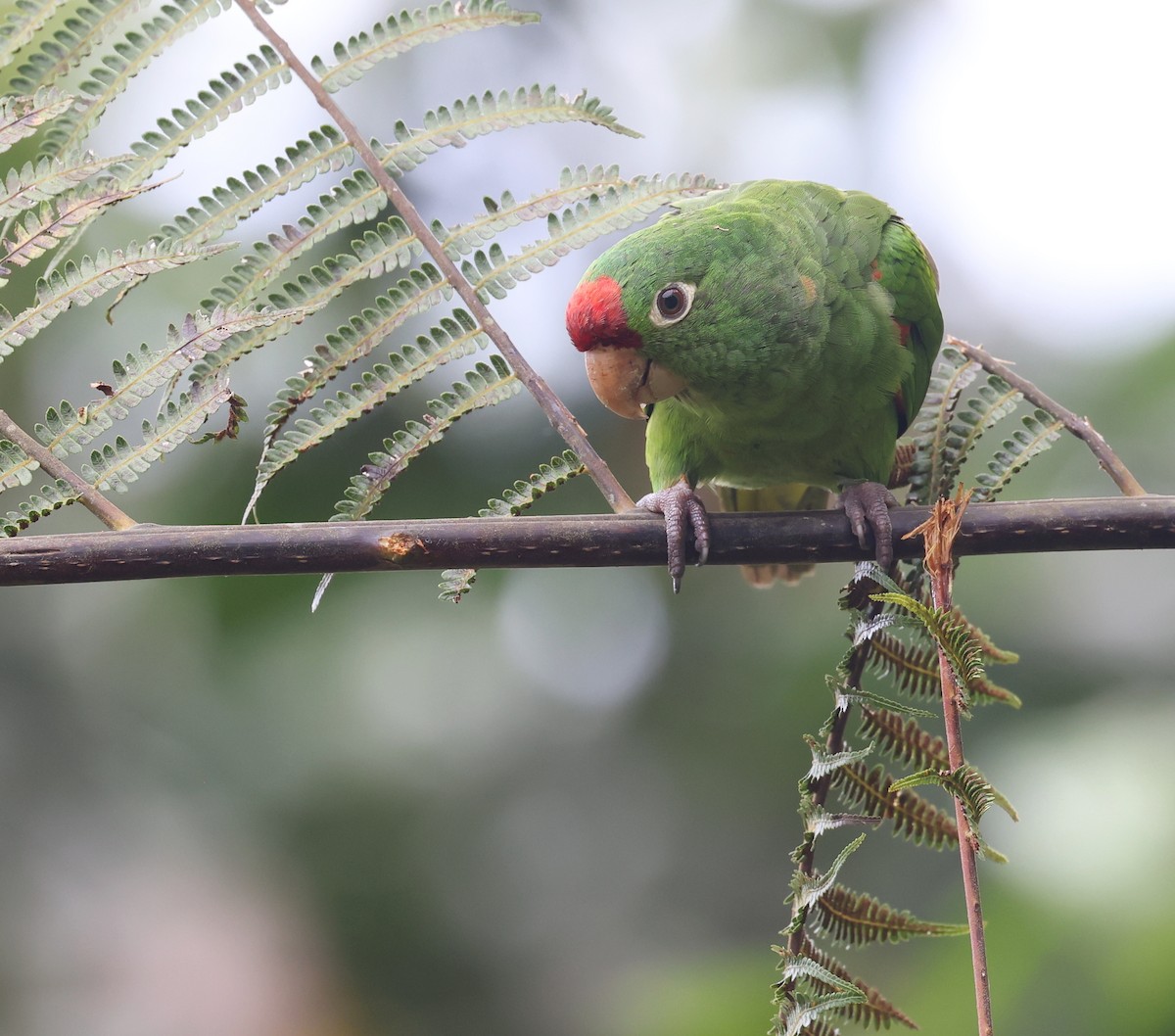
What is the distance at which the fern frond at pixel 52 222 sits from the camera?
153cm

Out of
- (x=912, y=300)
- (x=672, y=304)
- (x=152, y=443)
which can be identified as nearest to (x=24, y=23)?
(x=152, y=443)

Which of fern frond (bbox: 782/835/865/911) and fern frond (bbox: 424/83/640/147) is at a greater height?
fern frond (bbox: 424/83/640/147)

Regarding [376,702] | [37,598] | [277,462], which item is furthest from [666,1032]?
[37,598]

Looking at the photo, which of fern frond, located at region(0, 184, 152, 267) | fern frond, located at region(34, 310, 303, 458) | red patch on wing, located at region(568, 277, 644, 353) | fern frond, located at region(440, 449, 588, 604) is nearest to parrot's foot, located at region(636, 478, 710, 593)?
fern frond, located at region(440, 449, 588, 604)

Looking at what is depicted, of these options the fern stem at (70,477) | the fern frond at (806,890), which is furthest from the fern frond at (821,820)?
the fern stem at (70,477)

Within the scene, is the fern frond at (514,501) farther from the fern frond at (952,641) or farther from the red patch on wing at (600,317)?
the fern frond at (952,641)

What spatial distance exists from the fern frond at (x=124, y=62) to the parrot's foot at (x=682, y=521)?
1.16m

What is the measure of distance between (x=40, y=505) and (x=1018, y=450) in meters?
1.61

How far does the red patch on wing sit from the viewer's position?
2154 millimetres

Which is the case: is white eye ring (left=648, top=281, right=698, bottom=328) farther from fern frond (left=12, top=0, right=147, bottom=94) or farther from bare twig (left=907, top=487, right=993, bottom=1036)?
fern frond (left=12, top=0, right=147, bottom=94)

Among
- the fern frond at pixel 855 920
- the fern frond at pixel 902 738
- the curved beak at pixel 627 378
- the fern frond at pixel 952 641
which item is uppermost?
the curved beak at pixel 627 378

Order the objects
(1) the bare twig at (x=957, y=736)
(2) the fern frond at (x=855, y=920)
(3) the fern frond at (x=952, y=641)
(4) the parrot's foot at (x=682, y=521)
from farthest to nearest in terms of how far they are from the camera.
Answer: (4) the parrot's foot at (x=682, y=521), (2) the fern frond at (x=855, y=920), (3) the fern frond at (x=952, y=641), (1) the bare twig at (x=957, y=736)

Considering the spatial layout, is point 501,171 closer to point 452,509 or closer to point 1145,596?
point 452,509

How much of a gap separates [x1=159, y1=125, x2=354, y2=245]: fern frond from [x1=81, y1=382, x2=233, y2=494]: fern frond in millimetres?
277
